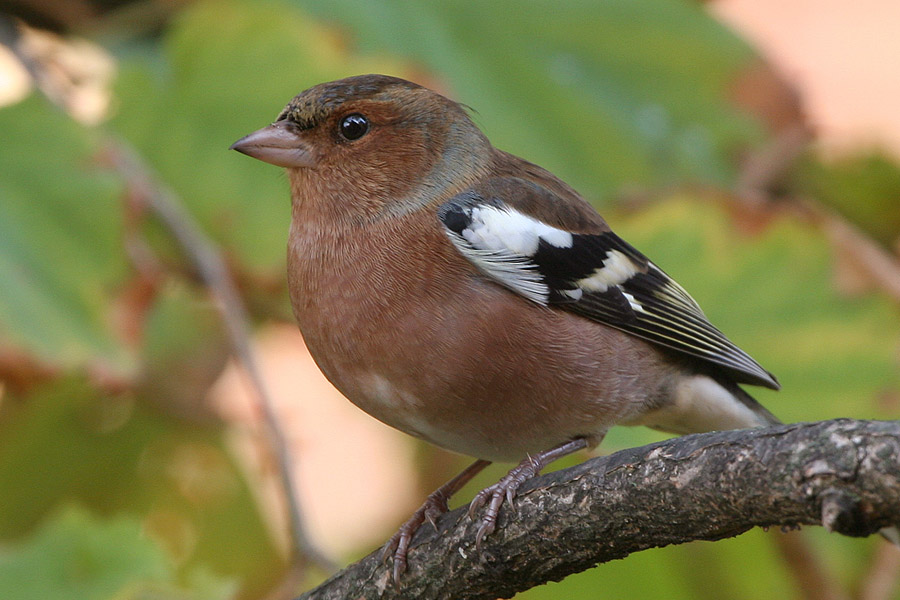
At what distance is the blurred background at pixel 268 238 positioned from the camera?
3.58 metres

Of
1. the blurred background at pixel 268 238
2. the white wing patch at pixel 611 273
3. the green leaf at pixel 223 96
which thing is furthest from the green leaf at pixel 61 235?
the white wing patch at pixel 611 273

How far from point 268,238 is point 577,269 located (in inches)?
48.9

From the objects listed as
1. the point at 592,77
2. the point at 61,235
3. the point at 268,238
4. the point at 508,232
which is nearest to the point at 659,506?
the point at 508,232

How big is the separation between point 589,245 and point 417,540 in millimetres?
1083

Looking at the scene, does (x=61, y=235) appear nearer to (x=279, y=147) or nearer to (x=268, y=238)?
(x=268, y=238)

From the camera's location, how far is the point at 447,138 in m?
3.54

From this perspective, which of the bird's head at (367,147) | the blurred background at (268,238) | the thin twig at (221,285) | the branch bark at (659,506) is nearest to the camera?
the branch bark at (659,506)

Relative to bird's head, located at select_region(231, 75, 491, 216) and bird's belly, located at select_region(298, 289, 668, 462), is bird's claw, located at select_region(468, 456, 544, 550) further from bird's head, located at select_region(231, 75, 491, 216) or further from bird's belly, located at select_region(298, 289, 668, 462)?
bird's head, located at select_region(231, 75, 491, 216)

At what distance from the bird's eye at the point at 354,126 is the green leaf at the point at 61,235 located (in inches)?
32.0

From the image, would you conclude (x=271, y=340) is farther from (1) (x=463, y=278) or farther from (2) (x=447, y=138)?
(1) (x=463, y=278)

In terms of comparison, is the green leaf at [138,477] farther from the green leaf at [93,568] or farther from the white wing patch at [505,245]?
the white wing patch at [505,245]

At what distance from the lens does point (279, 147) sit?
3359 mm

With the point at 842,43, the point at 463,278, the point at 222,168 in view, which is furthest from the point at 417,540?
the point at 842,43

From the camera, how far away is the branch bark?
6.11 feet
